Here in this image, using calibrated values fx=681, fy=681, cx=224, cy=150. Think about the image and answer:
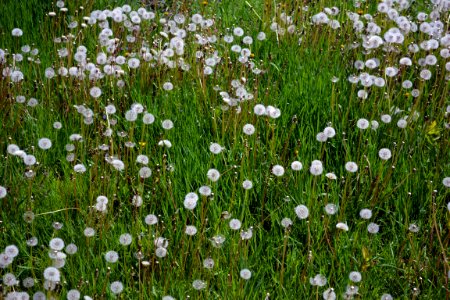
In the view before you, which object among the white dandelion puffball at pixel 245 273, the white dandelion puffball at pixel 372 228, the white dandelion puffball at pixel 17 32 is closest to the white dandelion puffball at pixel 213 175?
the white dandelion puffball at pixel 245 273

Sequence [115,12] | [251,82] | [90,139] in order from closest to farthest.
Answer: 1. [90,139]
2. [251,82]
3. [115,12]

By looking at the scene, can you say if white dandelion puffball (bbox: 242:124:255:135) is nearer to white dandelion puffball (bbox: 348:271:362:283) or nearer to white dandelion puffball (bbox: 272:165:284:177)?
white dandelion puffball (bbox: 272:165:284:177)

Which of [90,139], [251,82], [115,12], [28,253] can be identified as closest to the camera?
[28,253]

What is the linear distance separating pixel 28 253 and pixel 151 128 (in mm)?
942

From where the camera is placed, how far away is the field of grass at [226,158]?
2406 millimetres

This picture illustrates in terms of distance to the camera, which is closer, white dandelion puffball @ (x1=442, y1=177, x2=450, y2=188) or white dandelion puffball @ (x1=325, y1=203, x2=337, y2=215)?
white dandelion puffball @ (x1=325, y1=203, x2=337, y2=215)

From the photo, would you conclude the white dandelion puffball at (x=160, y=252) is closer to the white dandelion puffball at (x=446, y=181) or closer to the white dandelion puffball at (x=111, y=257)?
the white dandelion puffball at (x=111, y=257)

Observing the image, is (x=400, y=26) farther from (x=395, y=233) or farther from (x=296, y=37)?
(x=395, y=233)

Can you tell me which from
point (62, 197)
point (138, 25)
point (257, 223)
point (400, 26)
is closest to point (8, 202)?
point (62, 197)

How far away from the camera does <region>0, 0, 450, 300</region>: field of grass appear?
2406mm

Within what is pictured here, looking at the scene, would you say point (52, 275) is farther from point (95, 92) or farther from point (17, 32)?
point (17, 32)

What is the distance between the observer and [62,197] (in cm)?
277

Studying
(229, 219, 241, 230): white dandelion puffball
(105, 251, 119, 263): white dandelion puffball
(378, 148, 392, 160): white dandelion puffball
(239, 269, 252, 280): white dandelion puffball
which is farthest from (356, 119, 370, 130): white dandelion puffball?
(105, 251, 119, 263): white dandelion puffball

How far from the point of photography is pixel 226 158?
3043mm
